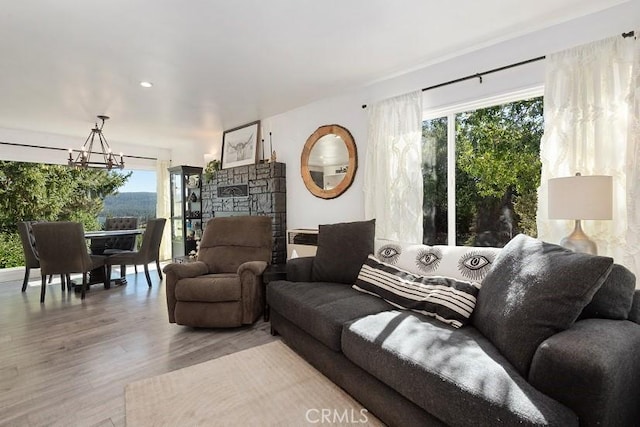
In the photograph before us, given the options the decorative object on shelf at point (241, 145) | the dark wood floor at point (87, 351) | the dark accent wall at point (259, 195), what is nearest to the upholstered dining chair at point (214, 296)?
the dark wood floor at point (87, 351)

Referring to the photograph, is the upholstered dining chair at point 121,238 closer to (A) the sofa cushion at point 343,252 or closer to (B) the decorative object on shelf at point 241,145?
(B) the decorative object on shelf at point 241,145

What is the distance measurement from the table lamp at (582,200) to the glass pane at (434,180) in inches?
46.4

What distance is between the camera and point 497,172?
2.76m

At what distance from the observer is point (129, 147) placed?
20.4 ft

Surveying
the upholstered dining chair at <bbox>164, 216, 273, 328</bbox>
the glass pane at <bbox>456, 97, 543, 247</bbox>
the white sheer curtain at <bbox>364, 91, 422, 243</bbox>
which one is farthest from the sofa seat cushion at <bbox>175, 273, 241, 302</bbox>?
the glass pane at <bbox>456, 97, 543, 247</bbox>

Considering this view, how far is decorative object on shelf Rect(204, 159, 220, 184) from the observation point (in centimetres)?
530

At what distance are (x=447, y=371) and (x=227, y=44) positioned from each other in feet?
8.52

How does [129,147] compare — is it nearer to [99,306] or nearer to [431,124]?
[99,306]

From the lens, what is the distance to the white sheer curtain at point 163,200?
21.7ft

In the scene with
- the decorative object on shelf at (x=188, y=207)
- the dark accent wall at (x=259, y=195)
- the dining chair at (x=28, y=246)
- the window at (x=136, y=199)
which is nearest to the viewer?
the dining chair at (x=28, y=246)

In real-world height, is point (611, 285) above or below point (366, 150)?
below

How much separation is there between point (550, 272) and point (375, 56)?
7.31 feet

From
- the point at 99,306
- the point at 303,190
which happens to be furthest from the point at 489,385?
the point at 99,306

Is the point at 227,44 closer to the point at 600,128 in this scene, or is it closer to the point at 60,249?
the point at 600,128
